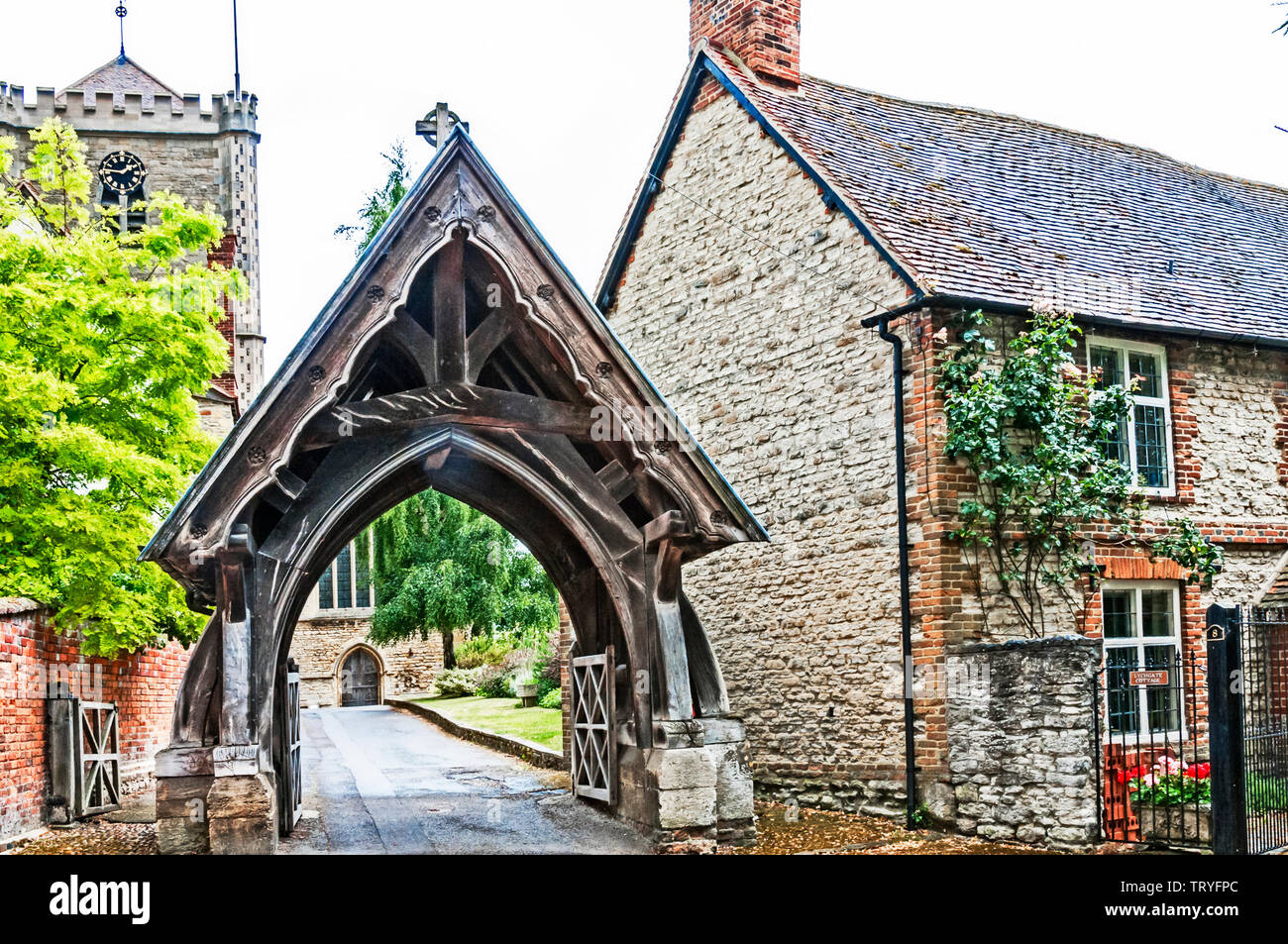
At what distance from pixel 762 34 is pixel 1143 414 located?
7.35 meters

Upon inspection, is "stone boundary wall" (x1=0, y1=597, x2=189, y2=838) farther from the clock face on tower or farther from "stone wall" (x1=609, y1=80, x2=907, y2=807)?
the clock face on tower

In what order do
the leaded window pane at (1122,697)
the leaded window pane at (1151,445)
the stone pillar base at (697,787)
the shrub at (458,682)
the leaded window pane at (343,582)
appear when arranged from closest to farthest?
the stone pillar base at (697,787)
the leaded window pane at (1122,697)
the leaded window pane at (1151,445)
the shrub at (458,682)
the leaded window pane at (343,582)

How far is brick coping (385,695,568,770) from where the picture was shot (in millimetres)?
17578

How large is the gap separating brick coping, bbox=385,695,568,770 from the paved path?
0.21 metres

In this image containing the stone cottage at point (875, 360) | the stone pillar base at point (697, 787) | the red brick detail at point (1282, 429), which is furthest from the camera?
the red brick detail at point (1282, 429)

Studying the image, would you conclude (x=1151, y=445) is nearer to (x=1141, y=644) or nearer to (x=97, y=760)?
(x=1141, y=644)

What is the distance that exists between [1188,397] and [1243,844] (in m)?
6.37

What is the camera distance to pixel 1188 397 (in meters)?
14.8

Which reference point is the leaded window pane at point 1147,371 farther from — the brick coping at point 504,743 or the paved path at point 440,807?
the brick coping at point 504,743

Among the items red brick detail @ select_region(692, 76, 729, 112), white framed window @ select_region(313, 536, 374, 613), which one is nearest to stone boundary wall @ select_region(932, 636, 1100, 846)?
red brick detail @ select_region(692, 76, 729, 112)

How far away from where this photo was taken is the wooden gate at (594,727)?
11438 mm

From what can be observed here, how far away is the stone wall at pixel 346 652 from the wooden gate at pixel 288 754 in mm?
34687

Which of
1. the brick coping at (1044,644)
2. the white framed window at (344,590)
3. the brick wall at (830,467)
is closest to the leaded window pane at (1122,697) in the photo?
the brick wall at (830,467)
